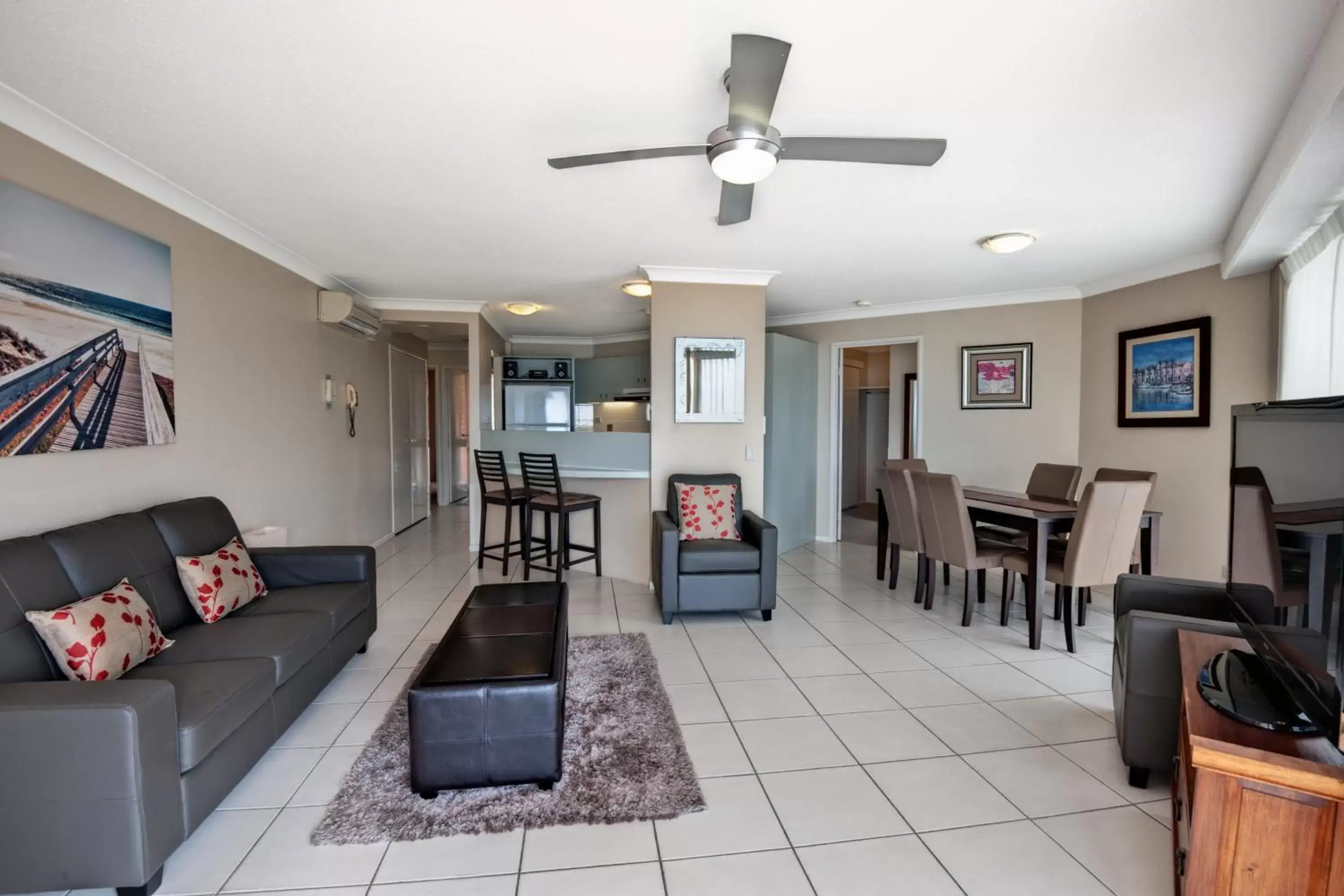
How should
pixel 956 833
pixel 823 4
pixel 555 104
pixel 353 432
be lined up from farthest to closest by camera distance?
pixel 353 432 → pixel 555 104 → pixel 956 833 → pixel 823 4

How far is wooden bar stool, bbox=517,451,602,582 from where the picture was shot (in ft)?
14.4

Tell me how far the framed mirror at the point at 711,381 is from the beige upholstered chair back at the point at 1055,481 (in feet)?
7.88

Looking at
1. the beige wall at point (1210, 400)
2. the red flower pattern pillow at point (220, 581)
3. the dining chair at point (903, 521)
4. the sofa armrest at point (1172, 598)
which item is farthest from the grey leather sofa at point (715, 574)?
the beige wall at point (1210, 400)

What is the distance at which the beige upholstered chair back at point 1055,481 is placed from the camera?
4.43 meters

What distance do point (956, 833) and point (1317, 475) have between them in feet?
4.52

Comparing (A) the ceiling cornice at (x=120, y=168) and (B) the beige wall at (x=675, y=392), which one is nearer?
(A) the ceiling cornice at (x=120, y=168)

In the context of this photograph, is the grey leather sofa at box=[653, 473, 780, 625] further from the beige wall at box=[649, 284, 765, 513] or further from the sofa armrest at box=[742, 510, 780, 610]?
the beige wall at box=[649, 284, 765, 513]

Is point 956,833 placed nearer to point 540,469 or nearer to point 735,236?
point 735,236

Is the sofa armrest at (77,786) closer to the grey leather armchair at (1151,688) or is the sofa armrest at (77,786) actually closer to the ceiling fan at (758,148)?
the ceiling fan at (758,148)

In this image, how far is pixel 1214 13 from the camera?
1.58 m

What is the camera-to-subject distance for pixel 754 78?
161cm

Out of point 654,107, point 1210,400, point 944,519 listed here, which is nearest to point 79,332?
point 654,107

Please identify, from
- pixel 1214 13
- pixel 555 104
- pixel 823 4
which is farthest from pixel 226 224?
pixel 1214 13

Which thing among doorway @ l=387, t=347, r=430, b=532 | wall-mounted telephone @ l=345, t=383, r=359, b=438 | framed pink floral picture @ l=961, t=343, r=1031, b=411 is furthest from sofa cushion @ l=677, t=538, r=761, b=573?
doorway @ l=387, t=347, r=430, b=532
